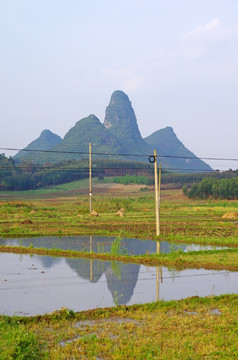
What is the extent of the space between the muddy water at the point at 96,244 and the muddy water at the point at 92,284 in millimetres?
4448

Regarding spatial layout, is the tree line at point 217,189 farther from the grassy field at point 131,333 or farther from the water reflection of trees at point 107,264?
the grassy field at point 131,333

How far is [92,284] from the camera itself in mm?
18250

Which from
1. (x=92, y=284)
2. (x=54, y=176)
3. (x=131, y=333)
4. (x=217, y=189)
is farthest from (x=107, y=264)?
(x=54, y=176)

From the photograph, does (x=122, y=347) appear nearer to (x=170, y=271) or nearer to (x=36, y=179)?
(x=170, y=271)

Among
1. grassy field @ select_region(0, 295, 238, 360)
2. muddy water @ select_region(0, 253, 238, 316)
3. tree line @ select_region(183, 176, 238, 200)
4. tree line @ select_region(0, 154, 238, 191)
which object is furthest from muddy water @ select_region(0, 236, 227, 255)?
tree line @ select_region(0, 154, 238, 191)

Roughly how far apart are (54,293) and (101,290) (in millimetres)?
1713

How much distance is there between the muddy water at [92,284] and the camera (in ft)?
50.1

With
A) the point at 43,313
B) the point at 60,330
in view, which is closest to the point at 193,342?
the point at 60,330

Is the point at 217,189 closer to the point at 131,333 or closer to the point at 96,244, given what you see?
the point at 96,244

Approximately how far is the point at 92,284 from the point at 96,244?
12697 mm

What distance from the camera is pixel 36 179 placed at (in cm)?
16612

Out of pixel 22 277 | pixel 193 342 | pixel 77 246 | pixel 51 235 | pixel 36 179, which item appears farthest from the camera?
pixel 36 179

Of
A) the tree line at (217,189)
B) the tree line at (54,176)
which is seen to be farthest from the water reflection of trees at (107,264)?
the tree line at (54,176)

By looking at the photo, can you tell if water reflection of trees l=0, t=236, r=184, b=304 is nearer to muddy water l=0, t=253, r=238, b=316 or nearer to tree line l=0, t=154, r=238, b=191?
muddy water l=0, t=253, r=238, b=316
